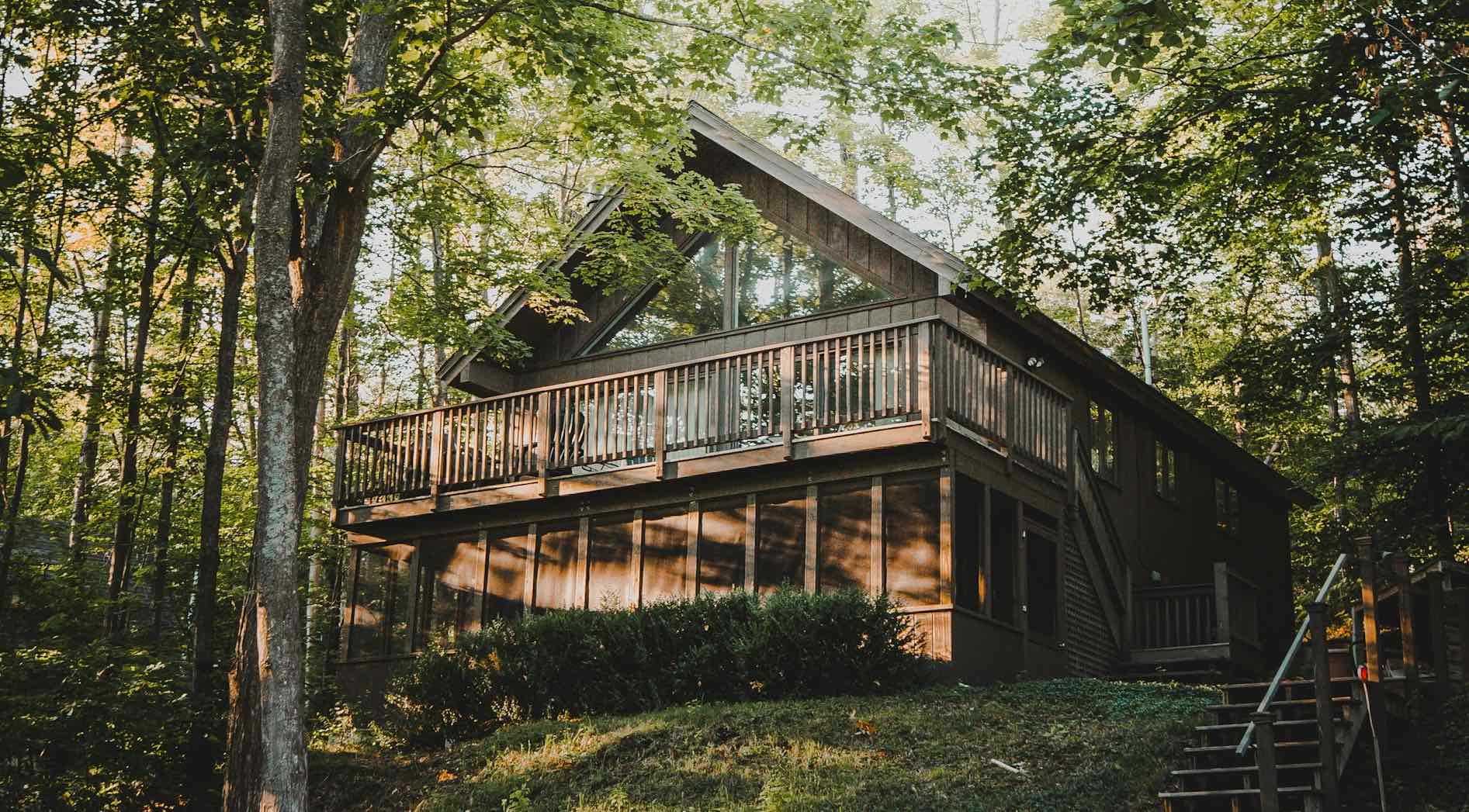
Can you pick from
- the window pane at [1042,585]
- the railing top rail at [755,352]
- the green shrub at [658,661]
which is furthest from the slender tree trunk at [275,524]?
the window pane at [1042,585]

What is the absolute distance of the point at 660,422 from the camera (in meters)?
17.1

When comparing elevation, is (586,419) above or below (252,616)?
above

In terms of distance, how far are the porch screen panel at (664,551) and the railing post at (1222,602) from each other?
23.3 ft

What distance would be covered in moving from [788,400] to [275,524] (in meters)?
6.47

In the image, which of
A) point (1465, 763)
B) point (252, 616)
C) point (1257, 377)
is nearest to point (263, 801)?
point (252, 616)

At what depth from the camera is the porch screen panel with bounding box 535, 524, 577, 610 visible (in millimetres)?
18297

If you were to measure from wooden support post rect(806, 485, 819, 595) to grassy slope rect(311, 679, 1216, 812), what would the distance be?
243 centimetres

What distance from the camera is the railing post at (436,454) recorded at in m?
19.0

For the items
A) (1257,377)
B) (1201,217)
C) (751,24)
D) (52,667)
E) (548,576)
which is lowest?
(52,667)

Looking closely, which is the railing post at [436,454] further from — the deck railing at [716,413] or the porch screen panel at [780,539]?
the porch screen panel at [780,539]

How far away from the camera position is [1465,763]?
12109mm

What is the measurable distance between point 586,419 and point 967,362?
5.21m

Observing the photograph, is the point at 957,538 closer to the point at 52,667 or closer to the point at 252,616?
the point at 252,616

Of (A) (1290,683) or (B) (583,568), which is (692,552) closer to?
(B) (583,568)
